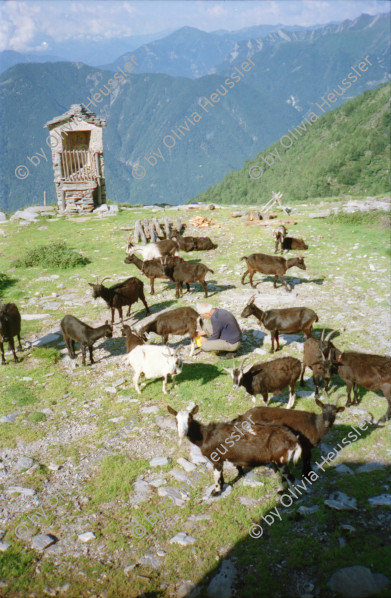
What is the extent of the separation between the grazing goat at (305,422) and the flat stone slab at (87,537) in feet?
7.47

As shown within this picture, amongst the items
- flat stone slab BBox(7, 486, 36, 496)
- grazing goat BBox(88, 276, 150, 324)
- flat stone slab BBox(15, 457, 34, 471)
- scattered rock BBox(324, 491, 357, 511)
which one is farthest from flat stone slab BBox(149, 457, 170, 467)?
grazing goat BBox(88, 276, 150, 324)

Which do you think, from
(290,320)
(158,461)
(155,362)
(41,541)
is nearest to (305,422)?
(158,461)

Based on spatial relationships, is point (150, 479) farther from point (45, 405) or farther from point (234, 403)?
point (45, 405)

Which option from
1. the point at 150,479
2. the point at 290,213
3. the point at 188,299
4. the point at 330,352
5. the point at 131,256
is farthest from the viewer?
the point at 290,213

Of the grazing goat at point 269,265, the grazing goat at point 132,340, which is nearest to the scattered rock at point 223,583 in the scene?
the grazing goat at point 132,340

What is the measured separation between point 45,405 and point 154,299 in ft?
19.1

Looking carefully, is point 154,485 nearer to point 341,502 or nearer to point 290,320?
point 341,502

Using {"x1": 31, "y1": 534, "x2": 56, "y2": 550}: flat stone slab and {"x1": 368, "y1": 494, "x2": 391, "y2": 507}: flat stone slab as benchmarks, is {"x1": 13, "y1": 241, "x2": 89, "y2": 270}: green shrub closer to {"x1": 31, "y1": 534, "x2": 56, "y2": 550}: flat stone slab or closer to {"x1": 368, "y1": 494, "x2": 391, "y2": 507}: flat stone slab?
{"x1": 31, "y1": 534, "x2": 56, "y2": 550}: flat stone slab

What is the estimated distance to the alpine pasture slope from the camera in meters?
4.63

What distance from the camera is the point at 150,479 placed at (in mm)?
6035

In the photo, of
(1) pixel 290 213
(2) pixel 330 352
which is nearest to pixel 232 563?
(2) pixel 330 352

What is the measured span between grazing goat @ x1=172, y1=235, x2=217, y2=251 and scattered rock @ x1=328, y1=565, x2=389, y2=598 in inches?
557

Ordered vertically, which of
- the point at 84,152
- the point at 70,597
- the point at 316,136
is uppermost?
the point at 316,136

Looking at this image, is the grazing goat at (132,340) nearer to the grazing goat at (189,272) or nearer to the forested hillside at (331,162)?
the grazing goat at (189,272)
